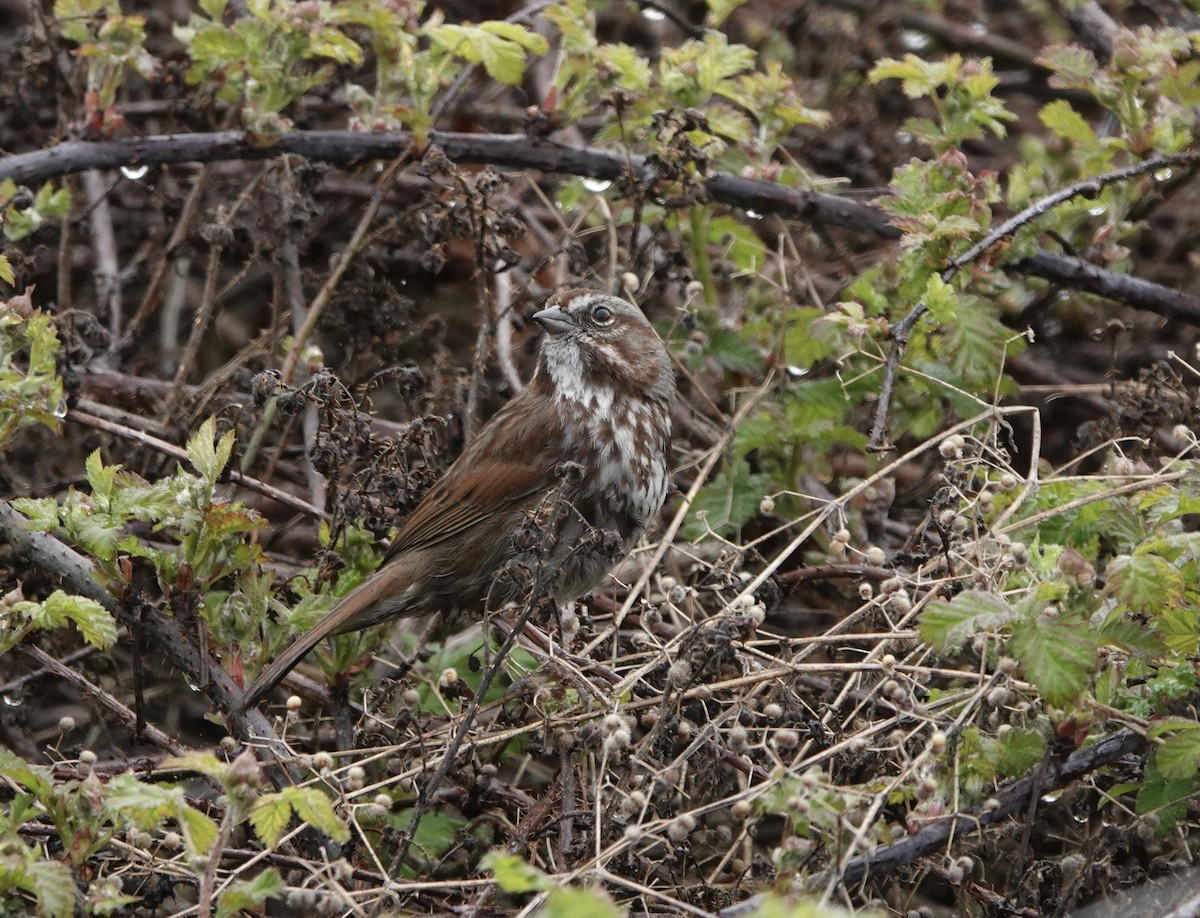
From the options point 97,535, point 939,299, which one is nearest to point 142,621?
point 97,535

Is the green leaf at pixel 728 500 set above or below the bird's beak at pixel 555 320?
below

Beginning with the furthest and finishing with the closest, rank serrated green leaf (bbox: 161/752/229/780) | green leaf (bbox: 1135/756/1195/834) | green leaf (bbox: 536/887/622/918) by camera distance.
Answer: green leaf (bbox: 1135/756/1195/834), serrated green leaf (bbox: 161/752/229/780), green leaf (bbox: 536/887/622/918)

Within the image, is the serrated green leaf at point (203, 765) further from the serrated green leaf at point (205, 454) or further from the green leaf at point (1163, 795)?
the green leaf at point (1163, 795)

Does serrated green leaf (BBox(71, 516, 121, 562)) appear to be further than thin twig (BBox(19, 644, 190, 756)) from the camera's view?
No

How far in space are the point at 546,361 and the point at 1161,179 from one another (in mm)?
2061

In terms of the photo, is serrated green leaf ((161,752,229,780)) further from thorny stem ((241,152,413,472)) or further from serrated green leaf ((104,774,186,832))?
thorny stem ((241,152,413,472))

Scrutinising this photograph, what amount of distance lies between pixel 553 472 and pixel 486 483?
12.2 inches

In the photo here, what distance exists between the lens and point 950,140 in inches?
172

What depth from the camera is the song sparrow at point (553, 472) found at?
4.19 metres

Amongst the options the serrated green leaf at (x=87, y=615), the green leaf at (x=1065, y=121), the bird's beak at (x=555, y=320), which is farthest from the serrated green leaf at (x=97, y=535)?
the green leaf at (x=1065, y=121)

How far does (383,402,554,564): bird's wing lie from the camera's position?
424 centimetres

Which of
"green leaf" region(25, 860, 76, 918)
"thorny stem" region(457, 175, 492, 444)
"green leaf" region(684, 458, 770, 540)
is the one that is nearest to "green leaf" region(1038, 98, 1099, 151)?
"green leaf" region(684, 458, 770, 540)

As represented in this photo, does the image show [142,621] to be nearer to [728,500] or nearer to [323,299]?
[323,299]

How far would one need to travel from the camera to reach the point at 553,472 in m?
4.05
